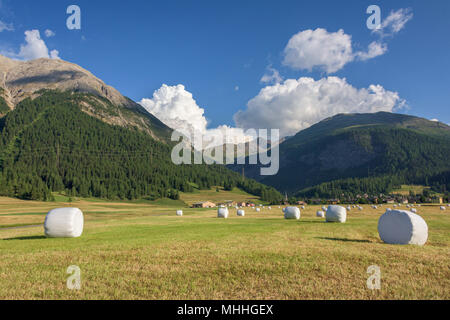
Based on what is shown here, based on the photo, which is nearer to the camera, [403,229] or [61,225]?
[403,229]

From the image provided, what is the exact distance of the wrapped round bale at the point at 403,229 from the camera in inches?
765

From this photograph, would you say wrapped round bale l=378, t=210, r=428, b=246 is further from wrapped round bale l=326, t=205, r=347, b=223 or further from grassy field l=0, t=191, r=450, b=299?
wrapped round bale l=326, t=205, r=347, b=223

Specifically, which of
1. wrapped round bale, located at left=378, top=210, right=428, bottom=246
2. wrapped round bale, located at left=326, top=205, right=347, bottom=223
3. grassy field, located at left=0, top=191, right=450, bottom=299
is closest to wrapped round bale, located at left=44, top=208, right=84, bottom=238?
grassy field, located at left=0, top=191, right=450, bottom=299

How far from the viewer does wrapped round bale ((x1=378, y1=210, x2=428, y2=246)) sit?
1942 centimetres

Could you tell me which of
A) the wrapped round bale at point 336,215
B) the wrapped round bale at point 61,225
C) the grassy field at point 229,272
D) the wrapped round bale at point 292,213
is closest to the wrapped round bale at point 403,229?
the grassy field at point 229,272

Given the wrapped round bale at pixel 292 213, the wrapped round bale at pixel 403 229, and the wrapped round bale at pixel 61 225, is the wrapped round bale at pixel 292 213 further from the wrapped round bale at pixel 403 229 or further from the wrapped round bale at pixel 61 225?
the wrapped round bale at pixel 61 225

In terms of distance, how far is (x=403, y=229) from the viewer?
1983 centimetres

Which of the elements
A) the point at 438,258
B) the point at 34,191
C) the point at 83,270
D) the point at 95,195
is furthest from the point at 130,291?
the point at 95,195

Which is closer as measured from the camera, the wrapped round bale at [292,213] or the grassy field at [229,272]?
the grassy field at [229,272]

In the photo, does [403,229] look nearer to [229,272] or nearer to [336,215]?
[229,272]

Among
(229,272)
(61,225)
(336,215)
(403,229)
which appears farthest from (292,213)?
(229,272)

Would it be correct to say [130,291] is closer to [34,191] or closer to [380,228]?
[380,228]

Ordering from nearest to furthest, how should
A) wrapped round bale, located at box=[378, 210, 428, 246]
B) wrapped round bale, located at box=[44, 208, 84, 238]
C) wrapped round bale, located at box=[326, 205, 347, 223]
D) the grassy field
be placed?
1. the grassy field
2. wrapped round bale, located at box=[378, 210, 428, 246]
3. wrapped round bale, located at box=[44, 208, 84, 238]
4. wrapped round bale, located at box=[326, 205, 347, 223]
